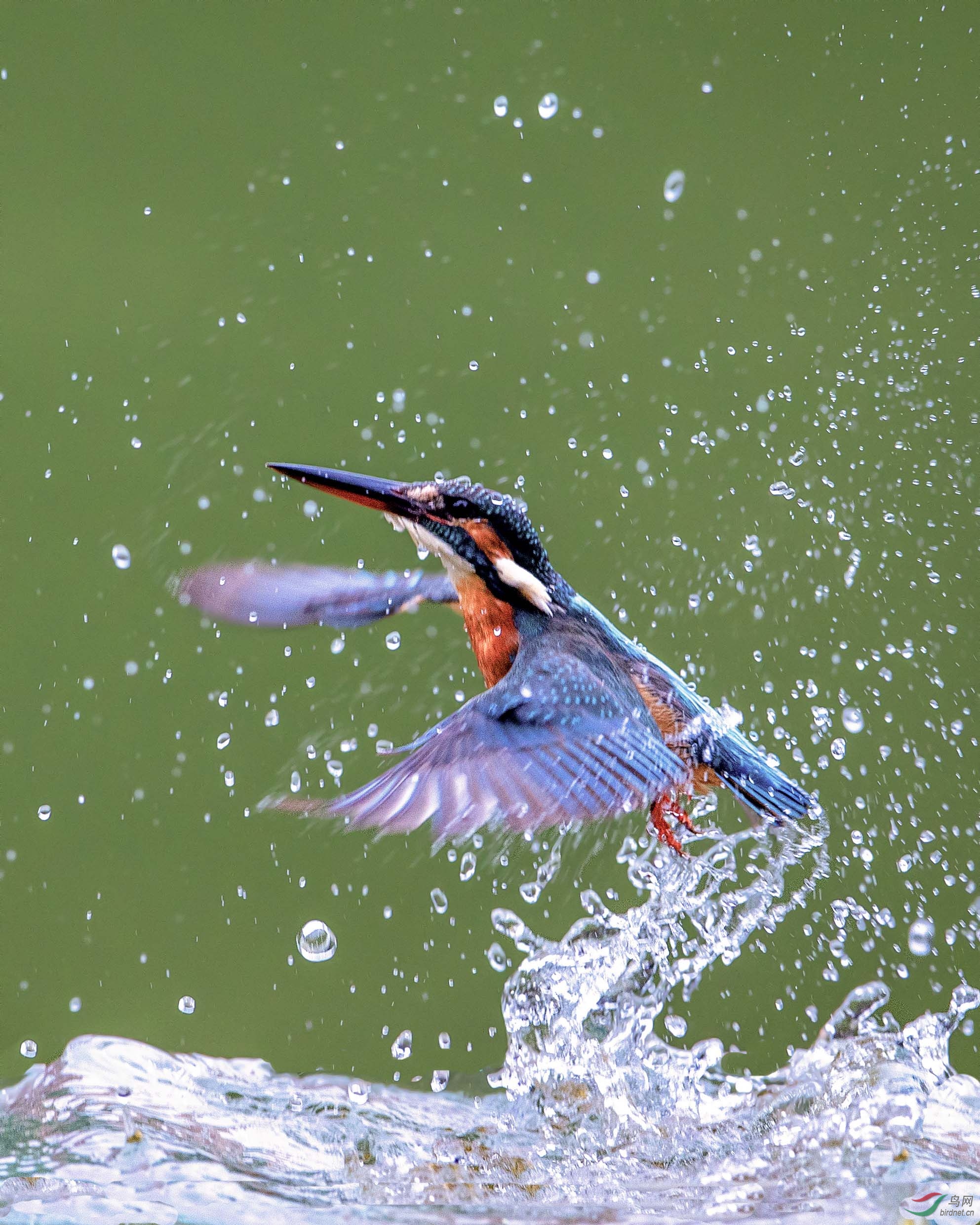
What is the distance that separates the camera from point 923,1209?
49.4 inches

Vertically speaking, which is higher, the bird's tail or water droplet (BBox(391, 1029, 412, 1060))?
the bird's tail

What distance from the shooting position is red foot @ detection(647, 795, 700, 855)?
1968 millimetres

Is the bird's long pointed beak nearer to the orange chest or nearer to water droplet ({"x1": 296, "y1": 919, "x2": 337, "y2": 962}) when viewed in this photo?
the orange chest

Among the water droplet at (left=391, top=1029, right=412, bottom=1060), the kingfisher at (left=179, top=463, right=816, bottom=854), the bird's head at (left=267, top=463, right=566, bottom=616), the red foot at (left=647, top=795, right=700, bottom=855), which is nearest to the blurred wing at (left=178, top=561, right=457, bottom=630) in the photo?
the kingfisher at (left=179, top=463, right=816, bottom=854)

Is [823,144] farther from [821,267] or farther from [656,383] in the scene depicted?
[656,383]

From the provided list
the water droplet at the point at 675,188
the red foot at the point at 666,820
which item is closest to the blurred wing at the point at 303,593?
the red foot at the point at 666,820

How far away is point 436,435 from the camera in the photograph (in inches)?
115

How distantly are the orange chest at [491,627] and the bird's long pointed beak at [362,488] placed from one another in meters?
0.14

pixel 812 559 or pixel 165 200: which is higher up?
pixel 165 200

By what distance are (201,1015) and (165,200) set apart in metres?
1.76

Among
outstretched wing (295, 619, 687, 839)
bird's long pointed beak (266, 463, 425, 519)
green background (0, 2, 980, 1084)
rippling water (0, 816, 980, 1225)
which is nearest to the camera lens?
rippling water (0, 816, 980, 1225)

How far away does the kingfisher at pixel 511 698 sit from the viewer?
1540 mm

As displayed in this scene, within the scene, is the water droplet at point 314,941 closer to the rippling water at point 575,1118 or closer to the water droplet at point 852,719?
the rippling water at point 575,1118

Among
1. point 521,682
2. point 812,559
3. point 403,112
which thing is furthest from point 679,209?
point 521,682
